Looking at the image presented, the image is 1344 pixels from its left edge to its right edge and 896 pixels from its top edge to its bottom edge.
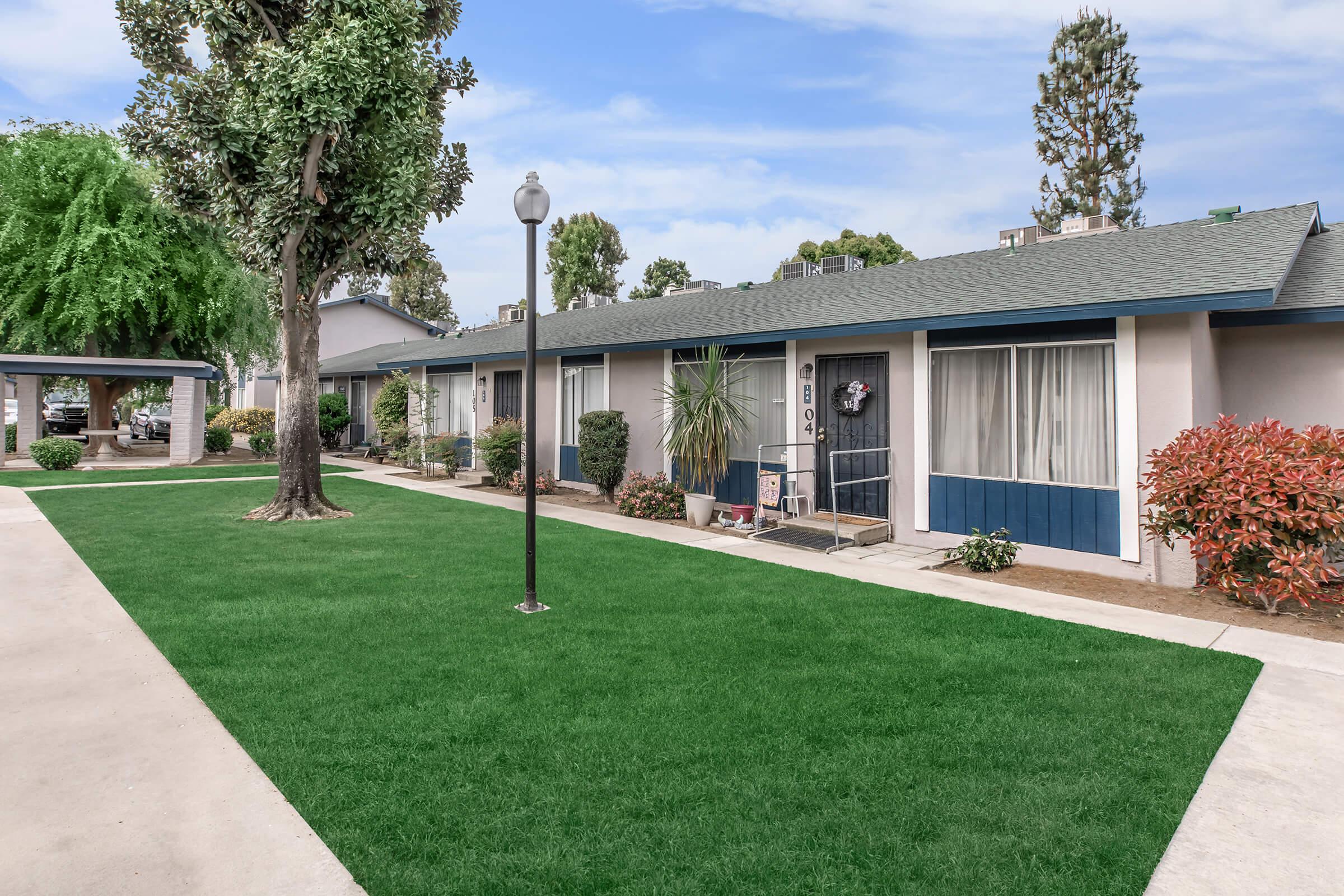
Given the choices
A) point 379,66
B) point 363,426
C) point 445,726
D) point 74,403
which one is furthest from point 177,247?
point 445,726

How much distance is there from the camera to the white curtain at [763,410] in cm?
1031

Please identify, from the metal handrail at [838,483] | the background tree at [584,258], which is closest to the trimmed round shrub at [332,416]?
the metal handrail at [838,483]

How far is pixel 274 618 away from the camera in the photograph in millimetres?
5590

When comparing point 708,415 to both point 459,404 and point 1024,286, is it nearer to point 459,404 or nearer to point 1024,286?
point 1024,286

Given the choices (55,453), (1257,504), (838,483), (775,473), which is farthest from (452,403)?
(1257,504)

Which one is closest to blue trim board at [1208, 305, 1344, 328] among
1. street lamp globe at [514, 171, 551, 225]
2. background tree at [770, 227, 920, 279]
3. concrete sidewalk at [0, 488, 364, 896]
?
street lamp globe at [514, 171, 551, 225]

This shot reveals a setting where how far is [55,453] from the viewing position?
16.1 meters

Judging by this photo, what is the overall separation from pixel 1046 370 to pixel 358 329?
90.4ft

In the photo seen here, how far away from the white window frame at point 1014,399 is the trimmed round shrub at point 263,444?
17643mm

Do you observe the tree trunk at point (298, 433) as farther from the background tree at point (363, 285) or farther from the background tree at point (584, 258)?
the background tree at point (363, 285)

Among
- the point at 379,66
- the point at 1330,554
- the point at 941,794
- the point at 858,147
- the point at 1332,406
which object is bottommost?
the point at 941,794

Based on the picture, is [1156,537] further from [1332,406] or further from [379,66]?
[379,66]

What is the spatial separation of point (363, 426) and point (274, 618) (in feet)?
60.4

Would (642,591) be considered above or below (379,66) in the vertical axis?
below
